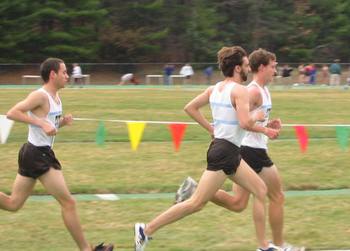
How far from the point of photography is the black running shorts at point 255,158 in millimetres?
6547

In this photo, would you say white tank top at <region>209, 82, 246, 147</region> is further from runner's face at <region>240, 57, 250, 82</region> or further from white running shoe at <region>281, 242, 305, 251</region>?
white running shoe at <region>281, 242, 305, 251</region>

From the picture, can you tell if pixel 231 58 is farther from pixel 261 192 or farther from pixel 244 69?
pixel 261 192

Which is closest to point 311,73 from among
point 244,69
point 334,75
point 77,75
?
point 334,75

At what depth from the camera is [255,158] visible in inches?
258

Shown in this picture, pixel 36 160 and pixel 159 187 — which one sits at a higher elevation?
pixel 36 160

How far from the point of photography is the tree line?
54594 millimetres

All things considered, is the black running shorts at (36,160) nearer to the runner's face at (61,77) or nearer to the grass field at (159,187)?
the runner's face at (61,77)

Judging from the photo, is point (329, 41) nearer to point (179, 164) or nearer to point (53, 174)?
point (179, 164)

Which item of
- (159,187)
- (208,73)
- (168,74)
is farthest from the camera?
(208,73)

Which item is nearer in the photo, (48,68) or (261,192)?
(261,192)

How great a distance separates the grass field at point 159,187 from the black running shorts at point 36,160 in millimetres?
877

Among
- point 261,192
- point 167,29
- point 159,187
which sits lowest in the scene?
point 167,29

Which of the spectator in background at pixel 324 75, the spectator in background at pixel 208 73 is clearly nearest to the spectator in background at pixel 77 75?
the spectator in background at pixel 208 73

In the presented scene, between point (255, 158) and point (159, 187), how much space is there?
3.59m
